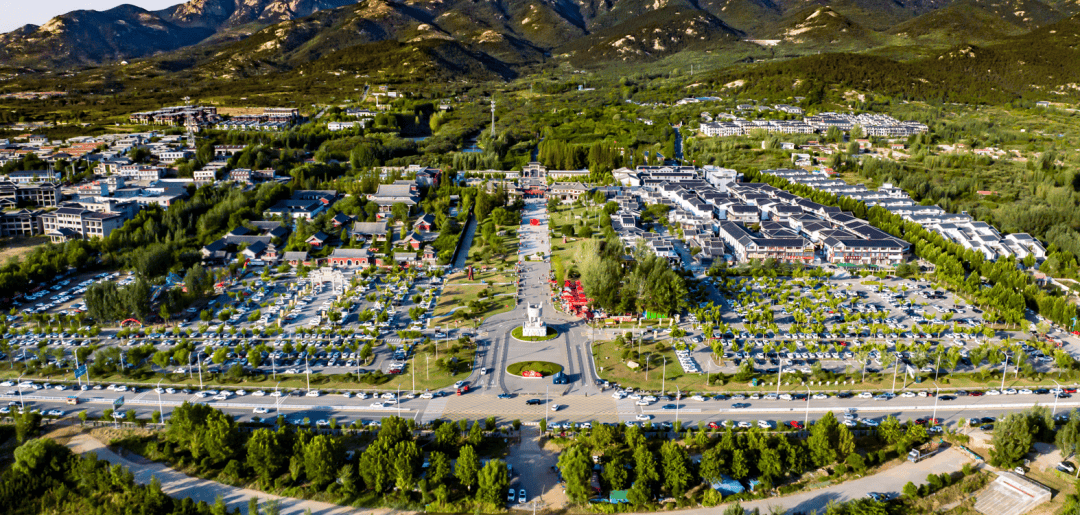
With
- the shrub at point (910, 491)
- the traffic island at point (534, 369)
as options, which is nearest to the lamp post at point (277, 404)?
the traffic island at point (534, 369)

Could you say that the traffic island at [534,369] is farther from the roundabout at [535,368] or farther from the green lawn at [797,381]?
the green lawn at [797,381]

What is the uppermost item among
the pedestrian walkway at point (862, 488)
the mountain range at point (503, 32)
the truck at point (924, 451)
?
the mountain range at point (503, 32)

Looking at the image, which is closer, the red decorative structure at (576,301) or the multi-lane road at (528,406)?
the multi-lane road at (528,406)

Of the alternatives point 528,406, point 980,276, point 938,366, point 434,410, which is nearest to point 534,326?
point 528,406

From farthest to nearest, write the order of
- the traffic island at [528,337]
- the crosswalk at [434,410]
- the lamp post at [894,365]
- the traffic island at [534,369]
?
the traffic island at [528,337] → the traffic island at [534,369] → the lamp post at [894,365] → the crosswalk at [434,410]

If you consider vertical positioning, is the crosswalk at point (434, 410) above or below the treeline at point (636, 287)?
below

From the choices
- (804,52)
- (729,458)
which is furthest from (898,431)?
(804,52)

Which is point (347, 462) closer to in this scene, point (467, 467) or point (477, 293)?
point (467, 467)
